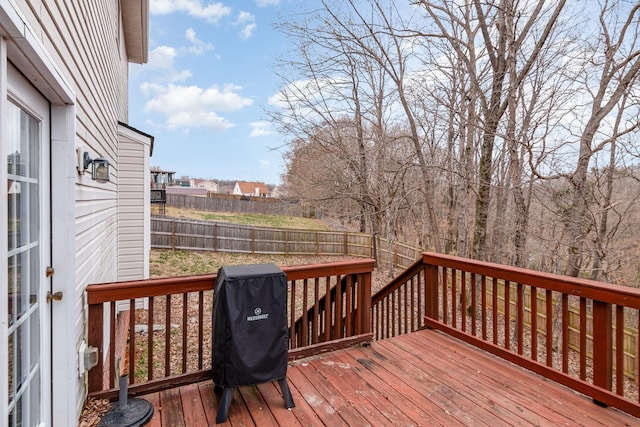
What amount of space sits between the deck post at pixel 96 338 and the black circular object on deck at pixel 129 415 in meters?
0.20

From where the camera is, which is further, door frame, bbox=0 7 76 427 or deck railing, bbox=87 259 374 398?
deck railing, bbox=87 259 374 398

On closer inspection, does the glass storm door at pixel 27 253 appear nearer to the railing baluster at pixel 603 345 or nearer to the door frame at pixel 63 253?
the door frame at pixel 63 253

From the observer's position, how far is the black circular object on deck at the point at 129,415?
6.91ft

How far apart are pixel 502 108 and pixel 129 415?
258 inches

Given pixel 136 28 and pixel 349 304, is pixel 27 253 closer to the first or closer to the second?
pixel 349 304

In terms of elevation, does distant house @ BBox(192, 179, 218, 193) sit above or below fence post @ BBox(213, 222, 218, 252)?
above

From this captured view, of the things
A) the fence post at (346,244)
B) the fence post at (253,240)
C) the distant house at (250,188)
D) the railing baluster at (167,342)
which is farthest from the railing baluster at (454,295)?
the distant house at (250,188)

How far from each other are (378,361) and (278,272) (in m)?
1.41

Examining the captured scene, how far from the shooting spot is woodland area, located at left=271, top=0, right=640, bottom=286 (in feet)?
17.9

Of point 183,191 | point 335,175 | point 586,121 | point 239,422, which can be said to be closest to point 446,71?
point 586,121

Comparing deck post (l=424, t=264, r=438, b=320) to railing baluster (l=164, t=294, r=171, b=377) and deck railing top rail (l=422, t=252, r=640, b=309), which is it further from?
railing baluster (l=164, t=294, r=171, b=377)

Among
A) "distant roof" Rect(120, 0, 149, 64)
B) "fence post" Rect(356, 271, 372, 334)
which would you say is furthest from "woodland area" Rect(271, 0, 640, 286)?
"fence post" Rect(356, 271, 372, 334)

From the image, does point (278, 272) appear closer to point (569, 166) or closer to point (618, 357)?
point (618, 357)

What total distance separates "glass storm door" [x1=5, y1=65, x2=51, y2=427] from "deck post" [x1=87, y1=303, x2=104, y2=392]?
0.42 m
